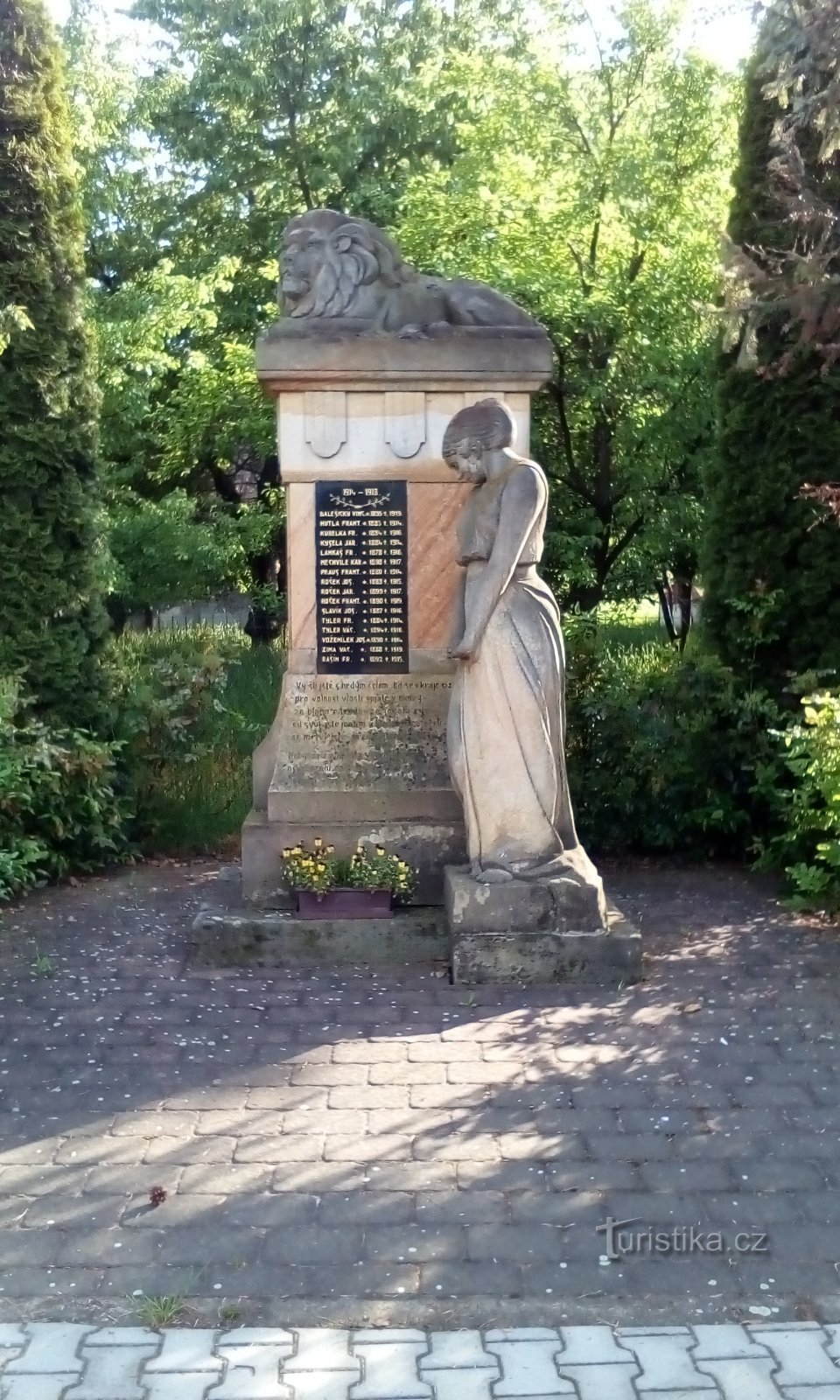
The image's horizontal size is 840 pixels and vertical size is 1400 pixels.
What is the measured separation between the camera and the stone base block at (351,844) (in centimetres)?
659

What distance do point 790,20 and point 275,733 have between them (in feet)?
13.8

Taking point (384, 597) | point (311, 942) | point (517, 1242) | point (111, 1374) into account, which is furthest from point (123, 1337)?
point (384, 597)

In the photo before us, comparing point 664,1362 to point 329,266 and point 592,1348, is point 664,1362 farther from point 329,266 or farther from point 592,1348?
point 329,266

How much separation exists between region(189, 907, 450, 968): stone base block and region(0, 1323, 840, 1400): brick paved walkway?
3.00 m

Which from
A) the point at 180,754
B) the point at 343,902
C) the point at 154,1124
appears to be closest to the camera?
the point at 154,1124

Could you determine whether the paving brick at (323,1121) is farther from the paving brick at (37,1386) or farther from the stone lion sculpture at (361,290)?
the stone lion sculpture at (361,290)

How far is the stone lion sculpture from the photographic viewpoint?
6676 mm

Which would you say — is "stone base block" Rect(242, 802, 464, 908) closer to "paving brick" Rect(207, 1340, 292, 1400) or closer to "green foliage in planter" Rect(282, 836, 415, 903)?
"green foliage in planter" Rect(282, 836, 415, 903)

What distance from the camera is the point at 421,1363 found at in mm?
2994

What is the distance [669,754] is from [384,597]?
2707 millimetres

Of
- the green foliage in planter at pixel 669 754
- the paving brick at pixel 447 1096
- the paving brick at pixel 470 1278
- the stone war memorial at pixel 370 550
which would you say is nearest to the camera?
the paving brick at pixel 470 1278

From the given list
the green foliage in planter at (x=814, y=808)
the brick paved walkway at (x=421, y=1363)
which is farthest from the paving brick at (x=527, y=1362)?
the green foliage in planter at (x=814, y=808)

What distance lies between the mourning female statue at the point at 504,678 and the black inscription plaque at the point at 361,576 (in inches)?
33.8

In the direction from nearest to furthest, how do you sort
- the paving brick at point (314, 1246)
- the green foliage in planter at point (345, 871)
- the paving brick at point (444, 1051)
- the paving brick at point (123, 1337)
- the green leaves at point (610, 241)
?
the paving brick at point (123, 1337), the paving brick at point (314, 1246), the paving brick at point (444, 1051), the green foliage in planter at point (345, 871), the green leaves at point (610, 241)
